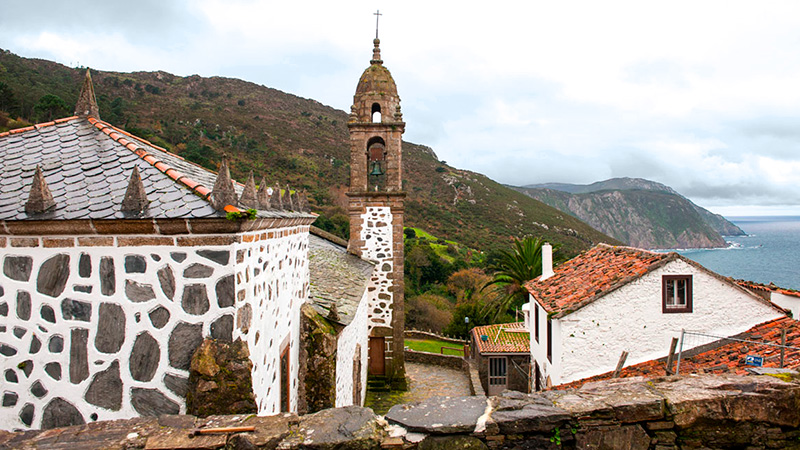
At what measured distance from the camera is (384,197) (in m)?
15.0

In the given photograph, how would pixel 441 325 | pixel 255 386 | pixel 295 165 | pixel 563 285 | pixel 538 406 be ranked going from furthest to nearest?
pixel 295 165
pixel 441 325
pixel 563 285
pixel 255 386
pixel 538 406

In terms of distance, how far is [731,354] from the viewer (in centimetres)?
943

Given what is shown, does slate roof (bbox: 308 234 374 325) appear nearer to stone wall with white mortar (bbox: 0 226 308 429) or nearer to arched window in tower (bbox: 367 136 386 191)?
arched window in tower (bbox: 367 136 386 191)

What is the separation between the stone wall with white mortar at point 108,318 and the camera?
3.63 metres

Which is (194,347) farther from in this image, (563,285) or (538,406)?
(563,285)

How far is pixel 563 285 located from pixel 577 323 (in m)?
2.52

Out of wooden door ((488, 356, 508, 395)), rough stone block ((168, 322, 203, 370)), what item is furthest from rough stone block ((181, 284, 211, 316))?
wooden door ((488, 356, 508, 395))

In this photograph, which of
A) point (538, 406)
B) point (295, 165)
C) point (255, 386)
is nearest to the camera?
point (538, 406)

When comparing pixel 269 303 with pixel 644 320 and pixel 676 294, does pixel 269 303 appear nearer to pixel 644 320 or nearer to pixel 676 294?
pixel 644 320

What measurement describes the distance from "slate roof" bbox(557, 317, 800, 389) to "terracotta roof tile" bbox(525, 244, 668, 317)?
185cm

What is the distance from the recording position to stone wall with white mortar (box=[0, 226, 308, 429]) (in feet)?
11.9

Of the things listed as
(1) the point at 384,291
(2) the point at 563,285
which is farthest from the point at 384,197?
(2) the point at 563,285

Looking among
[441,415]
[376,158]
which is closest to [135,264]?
[441,415]

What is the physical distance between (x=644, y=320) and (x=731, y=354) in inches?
68.0
